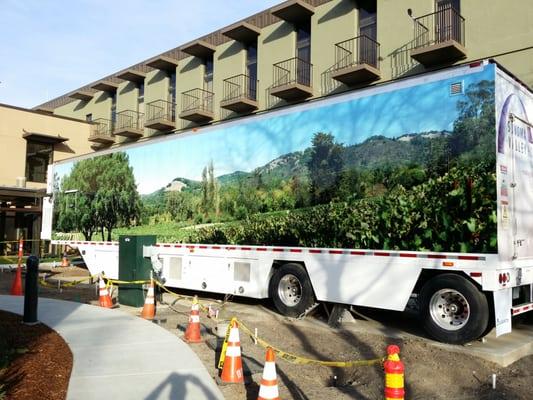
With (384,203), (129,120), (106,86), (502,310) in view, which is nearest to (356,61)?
(384,203)

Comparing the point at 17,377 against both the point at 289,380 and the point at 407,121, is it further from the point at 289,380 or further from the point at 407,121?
the point at 407,121

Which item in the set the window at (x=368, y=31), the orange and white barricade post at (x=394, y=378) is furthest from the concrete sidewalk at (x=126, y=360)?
the window at (x=368, y=31)

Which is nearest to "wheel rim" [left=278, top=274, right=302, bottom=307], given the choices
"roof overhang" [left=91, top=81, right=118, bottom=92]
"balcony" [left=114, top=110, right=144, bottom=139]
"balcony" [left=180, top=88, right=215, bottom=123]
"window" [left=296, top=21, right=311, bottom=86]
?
"window" [left=296, top=21, right=311, bottom=86]

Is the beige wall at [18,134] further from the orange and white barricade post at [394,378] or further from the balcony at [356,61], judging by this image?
the orange and white barricade post at [394,378]

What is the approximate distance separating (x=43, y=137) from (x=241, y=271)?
2529cm

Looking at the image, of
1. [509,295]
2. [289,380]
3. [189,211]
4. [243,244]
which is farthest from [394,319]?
[189,211]

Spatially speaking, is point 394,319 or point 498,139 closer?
point 498,139

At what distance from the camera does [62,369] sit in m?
6.20

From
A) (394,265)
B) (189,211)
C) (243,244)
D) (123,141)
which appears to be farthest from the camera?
(123,141)

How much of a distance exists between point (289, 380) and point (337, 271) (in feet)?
10.7

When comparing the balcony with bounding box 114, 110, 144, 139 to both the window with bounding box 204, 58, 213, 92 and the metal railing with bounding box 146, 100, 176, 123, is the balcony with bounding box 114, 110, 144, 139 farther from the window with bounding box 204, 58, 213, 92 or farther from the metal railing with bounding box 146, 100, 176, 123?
the window with bounding box 204, 58, 213, 92

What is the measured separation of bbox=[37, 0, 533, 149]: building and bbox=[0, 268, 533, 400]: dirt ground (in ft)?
35.4

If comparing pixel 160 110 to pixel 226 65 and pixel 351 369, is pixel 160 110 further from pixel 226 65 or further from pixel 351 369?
pixel 351 369

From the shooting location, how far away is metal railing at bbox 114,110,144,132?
32.0m
